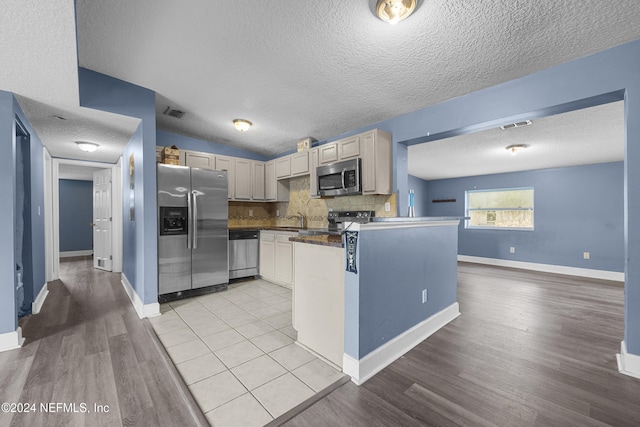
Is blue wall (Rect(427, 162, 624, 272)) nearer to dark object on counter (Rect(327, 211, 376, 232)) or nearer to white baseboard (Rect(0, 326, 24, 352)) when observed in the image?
dark object on counter (Rect(327, 211, 376, 232))

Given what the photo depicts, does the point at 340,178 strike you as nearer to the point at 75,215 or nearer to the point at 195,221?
the point at 195,221

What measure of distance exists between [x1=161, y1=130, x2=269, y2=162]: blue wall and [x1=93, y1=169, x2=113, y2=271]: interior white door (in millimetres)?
2026

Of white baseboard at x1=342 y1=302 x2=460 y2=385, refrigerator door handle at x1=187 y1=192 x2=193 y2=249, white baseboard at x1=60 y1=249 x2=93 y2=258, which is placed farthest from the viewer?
white baseboard at x1=60 y1=249 x2=93 y2=258

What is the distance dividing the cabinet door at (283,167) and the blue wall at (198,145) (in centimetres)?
72

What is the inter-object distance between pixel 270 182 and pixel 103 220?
11.7ft

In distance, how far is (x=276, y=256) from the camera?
429 cm

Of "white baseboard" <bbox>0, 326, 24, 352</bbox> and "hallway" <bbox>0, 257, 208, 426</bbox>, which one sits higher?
"white baseboard" <bbox>0, 326, 24, 352</bbox>

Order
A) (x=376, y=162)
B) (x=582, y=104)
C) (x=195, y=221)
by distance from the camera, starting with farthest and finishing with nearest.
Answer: (x=195, y=221) < (x=376, y=162) < (x=582, y=104)

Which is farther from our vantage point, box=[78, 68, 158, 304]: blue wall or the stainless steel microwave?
the stainless steel microwave

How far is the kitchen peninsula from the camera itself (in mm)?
1852

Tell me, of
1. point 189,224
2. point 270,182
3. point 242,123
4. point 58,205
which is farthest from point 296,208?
point 58,205

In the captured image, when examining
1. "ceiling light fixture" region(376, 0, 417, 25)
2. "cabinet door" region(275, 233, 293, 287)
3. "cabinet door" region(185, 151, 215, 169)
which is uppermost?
"ceiling light fixture" region(376, 0, 417, 25)

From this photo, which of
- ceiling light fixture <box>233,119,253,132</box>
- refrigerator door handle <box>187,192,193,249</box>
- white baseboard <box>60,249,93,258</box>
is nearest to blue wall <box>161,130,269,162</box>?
ceiling light fixture <box>233,119,253,132</box>

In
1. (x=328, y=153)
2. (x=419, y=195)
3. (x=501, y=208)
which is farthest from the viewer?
(x=419, y=195)
